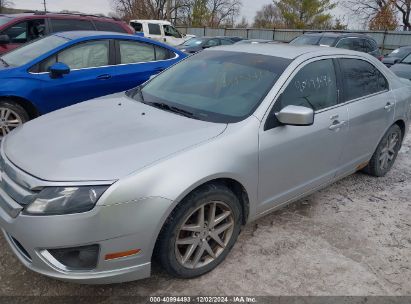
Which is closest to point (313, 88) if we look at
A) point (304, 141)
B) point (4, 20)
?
point (304, 141)

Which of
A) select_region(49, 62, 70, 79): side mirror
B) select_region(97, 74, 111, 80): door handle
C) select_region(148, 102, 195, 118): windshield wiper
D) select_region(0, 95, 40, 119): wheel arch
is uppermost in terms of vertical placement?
select_region(49, 62, 70, 79): side mirror

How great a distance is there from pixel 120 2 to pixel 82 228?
42.6 m

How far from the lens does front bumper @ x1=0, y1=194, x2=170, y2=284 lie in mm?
2094

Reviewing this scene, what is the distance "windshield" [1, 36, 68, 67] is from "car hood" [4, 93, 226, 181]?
2345 millimetres

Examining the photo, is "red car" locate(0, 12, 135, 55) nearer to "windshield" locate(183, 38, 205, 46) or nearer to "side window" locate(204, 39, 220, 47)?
"windshield" locate(183, 38, 205, 46)

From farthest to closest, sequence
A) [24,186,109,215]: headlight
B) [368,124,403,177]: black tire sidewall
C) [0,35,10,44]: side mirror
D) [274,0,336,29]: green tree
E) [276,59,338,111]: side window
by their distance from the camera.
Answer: [274,0,336,29]: green tree, [0,35,10,44]: side mirror, [368,124,403,177]: black tire sidewall, [276,59,338,111]: side window, [24,186,109,215]: headlight

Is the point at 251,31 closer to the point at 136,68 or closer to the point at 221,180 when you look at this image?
the point at 136,68

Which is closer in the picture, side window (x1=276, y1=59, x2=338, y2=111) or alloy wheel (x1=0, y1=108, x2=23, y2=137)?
side window (x1=276, y1=59, x2=338, y2=111)

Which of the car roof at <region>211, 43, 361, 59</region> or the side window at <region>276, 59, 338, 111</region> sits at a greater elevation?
the car roof at <region>211, 43, 361, 59</region>

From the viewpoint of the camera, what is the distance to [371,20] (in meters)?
35.5

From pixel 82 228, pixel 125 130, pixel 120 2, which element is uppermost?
pixel 120 2

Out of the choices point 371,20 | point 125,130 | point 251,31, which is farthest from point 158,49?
point 371,20

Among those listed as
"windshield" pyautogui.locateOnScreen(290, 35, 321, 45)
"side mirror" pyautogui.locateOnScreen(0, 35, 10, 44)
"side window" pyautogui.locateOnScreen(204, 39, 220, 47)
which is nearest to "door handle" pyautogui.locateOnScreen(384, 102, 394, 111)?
"side mirror" pyautogui.locateOnScreen(0, 35, 10, 44)

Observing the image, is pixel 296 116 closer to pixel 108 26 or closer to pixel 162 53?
pixel 162 53
